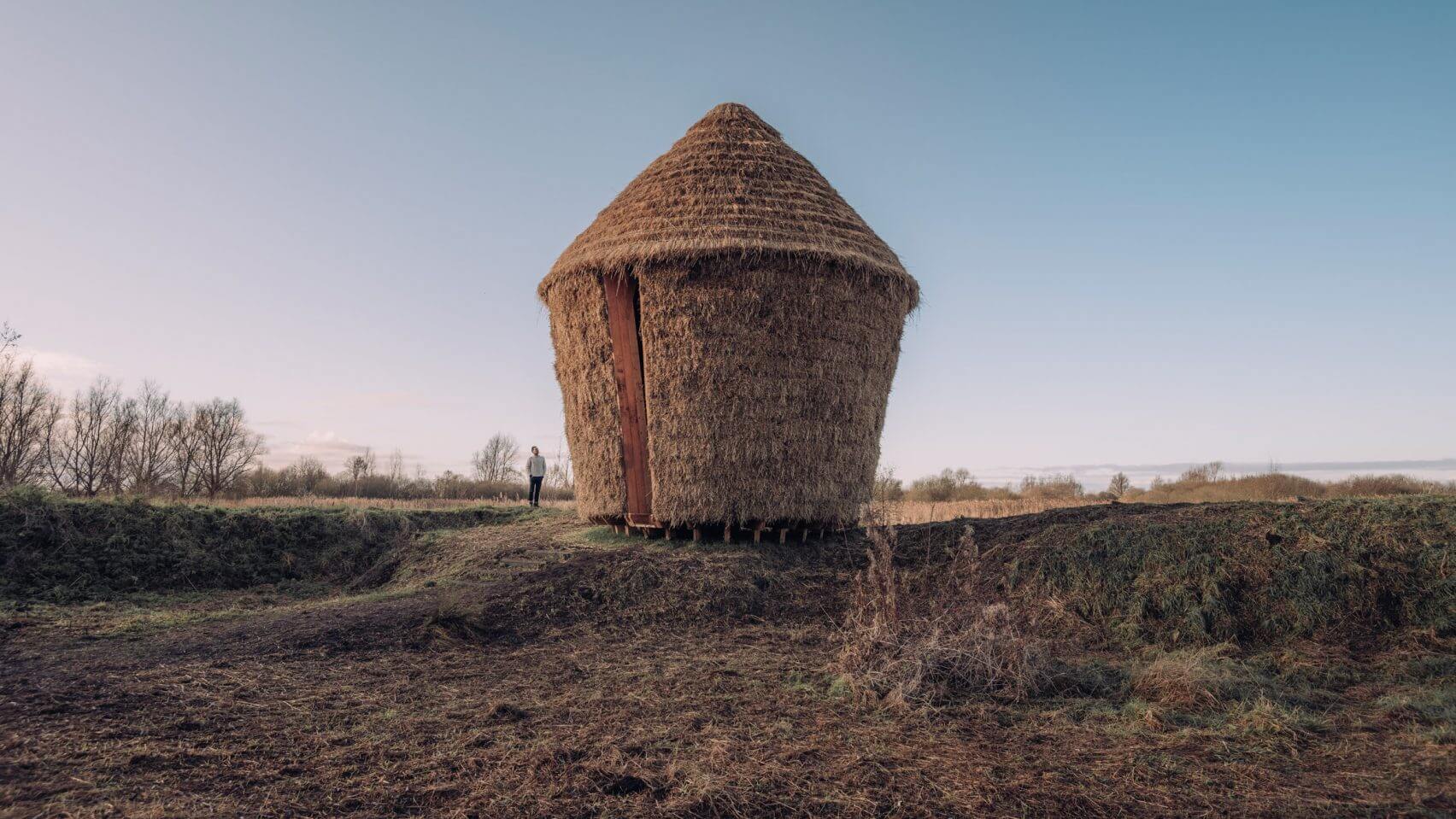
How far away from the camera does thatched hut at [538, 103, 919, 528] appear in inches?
374

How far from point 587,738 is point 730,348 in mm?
5828

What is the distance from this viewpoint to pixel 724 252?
9.38 m

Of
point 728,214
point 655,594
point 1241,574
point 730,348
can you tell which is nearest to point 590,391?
point 730,348

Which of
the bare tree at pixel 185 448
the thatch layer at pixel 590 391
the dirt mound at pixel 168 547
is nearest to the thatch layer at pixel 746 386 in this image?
the thatch layer at pixel 590 391

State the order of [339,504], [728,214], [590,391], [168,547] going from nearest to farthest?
[728,214] < [590,391] < [168,547] < [339,504]

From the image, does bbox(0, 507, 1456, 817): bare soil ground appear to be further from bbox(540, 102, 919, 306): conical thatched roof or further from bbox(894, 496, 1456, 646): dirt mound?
bbox(540, 102, 919, 306): conical thatched roof

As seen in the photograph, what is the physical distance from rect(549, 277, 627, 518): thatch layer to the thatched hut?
0.08 ft

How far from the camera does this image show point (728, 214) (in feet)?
32.2

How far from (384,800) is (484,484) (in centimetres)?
2587

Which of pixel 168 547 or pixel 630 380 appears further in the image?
pixel 168 547

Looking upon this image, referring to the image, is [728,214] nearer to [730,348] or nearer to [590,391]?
[730,348]

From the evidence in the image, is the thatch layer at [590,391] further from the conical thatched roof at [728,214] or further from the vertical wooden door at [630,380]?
the conical thatched roof at [728,214]

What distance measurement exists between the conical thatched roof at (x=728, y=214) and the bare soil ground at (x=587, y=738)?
4622 millimetres

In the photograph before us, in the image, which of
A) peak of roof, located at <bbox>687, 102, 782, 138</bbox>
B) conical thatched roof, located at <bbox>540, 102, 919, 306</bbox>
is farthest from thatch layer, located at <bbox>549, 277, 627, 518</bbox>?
peak of roof, located at <bbox>687, 102, 782, 138</bbox>
